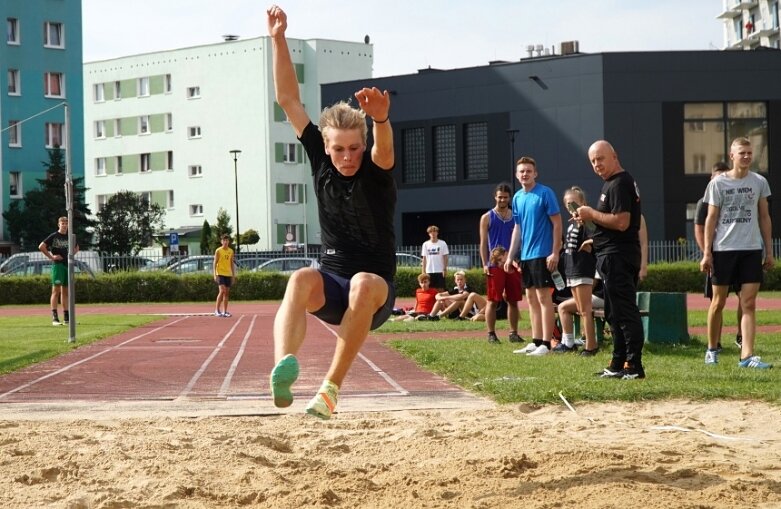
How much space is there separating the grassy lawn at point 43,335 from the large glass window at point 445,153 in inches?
1131

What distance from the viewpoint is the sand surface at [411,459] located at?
5.50 metres

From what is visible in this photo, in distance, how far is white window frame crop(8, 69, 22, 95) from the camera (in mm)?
63781

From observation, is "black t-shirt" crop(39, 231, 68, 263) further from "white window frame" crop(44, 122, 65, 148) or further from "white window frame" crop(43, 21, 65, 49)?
"white window frame" crop(43, 21, 65, 49)

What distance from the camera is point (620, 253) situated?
32.8 feet

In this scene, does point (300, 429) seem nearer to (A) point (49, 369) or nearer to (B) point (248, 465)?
(B) point (248, 465)

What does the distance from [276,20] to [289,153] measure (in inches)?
2649

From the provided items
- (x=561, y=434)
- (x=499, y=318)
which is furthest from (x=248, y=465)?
(x=499, y=318)

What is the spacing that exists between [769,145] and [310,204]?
32.9 meters

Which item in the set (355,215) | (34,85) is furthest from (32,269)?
(355,215)

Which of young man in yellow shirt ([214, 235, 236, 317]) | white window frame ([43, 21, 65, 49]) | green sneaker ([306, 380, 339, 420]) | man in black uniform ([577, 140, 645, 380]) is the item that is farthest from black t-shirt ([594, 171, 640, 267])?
white window frame ([43, 21, 65, 49])

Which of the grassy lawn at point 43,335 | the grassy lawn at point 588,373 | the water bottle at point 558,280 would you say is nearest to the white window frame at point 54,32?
the grassy lawn at point 43,335

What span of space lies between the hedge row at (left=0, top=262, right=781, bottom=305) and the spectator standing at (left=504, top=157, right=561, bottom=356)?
23360mm

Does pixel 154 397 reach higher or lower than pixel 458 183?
→ lower

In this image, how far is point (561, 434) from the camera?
741 centimetres
